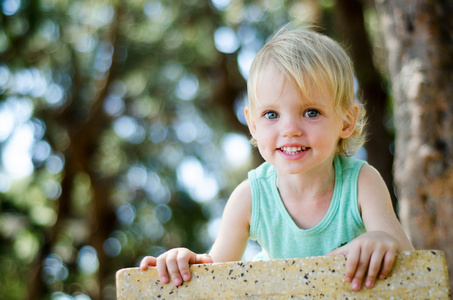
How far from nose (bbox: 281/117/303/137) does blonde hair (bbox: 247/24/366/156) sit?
10 centimetres

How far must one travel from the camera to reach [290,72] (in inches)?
83.1

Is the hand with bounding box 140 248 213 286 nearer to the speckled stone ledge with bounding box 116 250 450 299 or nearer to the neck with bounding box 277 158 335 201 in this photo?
the speckled stone ledge with bounding box 116 250 450 299

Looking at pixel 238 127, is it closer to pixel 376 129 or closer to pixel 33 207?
pixel 376 129

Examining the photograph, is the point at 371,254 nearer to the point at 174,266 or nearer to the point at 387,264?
the point at 387,264

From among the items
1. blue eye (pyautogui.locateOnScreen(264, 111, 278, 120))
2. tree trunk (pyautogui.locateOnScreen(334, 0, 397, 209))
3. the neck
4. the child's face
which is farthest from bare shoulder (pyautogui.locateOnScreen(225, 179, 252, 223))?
tree trunk (pyautogui.locateOnScreen(334, 0, 397, 209))

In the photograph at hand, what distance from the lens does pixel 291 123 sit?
6.81 feet

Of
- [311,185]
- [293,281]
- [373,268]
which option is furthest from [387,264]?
[311,185]

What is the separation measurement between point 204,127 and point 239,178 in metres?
1.46

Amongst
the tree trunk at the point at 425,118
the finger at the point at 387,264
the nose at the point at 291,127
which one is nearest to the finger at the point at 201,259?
the nose at the point at 291,127

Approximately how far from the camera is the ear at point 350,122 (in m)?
2.33

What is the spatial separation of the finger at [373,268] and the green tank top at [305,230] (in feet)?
2.20

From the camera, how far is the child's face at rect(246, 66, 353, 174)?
2088mm

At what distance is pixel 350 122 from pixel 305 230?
0.49 m

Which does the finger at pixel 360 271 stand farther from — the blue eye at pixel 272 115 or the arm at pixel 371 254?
the blue eye at pixel 272 115
